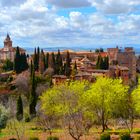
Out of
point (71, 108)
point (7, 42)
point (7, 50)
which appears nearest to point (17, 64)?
point (7, 50)

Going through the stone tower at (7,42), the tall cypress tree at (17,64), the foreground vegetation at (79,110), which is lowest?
the foreground vegetation at (79,110)

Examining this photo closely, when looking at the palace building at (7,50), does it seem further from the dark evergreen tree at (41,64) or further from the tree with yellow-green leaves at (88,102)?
the tree with yellow-green leaves at (88,102)

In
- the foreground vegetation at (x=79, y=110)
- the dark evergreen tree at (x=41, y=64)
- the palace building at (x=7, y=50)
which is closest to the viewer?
the foreground vegetation at (x=79, y=110)

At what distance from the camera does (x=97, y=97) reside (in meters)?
45.1

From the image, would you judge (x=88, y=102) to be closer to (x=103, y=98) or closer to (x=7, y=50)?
(x=103, y=98)

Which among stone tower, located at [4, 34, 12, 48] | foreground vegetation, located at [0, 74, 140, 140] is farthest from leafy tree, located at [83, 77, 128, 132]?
stone tower, located at [4, 34, 12, 48]

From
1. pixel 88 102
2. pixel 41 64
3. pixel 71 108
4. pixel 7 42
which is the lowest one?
pixel 71 108

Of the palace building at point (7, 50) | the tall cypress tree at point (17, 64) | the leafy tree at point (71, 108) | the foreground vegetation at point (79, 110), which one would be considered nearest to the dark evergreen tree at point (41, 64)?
the tall cypress tree at point (17, 64)

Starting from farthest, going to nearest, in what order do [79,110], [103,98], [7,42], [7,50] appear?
[7,42] < [7,50] < [103,98] < [79,110]

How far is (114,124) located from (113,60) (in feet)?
218

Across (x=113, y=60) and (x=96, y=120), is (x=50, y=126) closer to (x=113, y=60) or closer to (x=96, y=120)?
(x=96, y=120)

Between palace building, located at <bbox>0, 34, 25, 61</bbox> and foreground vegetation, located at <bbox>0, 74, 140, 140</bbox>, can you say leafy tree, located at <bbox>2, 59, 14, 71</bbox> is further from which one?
foreground vegetation, located at <bbox>0, 74, 140, 140</bbox>

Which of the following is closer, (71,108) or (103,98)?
(71,108)

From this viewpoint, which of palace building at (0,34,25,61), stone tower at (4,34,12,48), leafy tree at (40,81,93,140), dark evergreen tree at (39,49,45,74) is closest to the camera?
leafy tree at (40,81,93,140)
